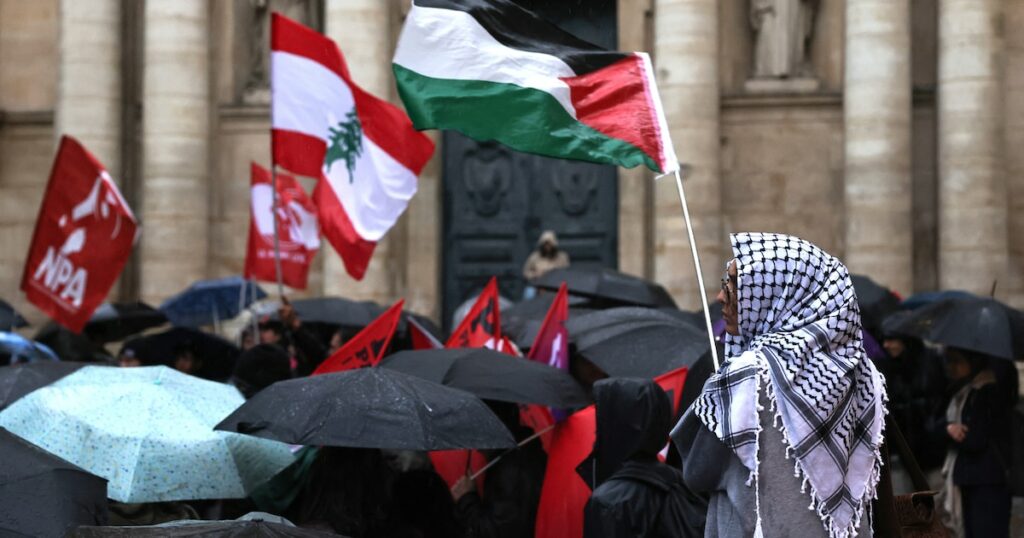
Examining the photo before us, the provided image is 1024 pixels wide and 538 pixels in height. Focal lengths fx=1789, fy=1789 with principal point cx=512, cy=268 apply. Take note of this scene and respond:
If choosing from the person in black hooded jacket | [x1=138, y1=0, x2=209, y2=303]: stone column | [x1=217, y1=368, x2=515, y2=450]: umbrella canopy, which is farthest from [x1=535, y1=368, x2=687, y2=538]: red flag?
[x1=138, y1=0, x2=209, y2=303]: stone column

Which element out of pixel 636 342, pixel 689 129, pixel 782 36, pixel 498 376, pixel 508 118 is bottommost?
pixel 498 376

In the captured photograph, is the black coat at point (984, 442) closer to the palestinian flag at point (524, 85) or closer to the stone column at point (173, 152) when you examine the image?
the palestinian flag at point (524, 85)

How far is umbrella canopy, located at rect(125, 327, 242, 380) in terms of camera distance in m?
13.5

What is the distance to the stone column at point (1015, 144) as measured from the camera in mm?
18688

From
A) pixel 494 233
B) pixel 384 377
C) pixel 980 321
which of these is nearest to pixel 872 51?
pixel 494 233

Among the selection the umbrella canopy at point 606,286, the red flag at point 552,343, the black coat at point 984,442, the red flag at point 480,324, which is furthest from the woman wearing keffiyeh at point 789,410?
the umbrella canopy at point 606,286

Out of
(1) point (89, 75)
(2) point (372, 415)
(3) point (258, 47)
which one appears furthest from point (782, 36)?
(2) point (372, 415)

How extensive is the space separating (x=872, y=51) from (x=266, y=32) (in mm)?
6941

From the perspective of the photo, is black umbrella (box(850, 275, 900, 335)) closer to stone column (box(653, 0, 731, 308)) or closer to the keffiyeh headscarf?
stone column (box(653, 0, 731, 308))

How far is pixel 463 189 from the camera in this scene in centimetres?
2031

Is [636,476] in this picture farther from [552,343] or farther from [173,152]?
[173,152]

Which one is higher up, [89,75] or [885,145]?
[89,75]

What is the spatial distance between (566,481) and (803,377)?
302 centimetres

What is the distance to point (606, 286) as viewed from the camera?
13.7m
